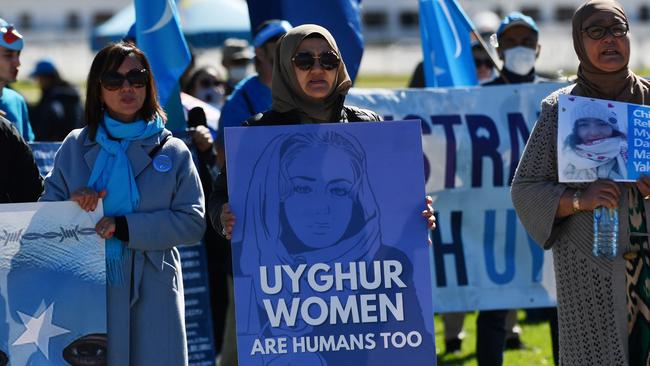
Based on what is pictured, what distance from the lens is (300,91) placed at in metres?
5.24

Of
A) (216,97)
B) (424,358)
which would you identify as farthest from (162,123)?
(216,97)

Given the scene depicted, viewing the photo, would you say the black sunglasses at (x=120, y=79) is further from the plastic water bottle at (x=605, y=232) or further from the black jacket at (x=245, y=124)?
the plastic water bottle at (x=605, y=232)

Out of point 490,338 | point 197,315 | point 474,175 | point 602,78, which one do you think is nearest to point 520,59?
point 474,175

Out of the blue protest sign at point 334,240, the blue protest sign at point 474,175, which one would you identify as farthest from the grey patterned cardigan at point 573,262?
the blue protest sign at point 474,175

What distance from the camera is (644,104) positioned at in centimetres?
528

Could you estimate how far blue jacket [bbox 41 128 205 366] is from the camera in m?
5.25

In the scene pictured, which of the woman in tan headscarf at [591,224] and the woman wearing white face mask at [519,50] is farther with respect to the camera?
the woman wearing white face mask at [519,50]

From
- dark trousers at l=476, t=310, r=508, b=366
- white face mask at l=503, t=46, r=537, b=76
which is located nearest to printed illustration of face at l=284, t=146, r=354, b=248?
dark trousers at l=476, t=310, r=508, b=366

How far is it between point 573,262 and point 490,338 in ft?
6.96

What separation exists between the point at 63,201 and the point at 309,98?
1.04m

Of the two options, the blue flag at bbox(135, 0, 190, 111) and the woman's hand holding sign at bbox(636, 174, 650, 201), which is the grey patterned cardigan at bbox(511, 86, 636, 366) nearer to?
the woman's hand holding sign at bbox(636, 174, 650, 201)

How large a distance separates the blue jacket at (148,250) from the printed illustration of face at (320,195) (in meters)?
0.52

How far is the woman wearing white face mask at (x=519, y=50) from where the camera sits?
834cm

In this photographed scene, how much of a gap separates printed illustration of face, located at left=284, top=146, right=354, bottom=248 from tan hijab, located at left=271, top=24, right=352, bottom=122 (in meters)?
0.26
